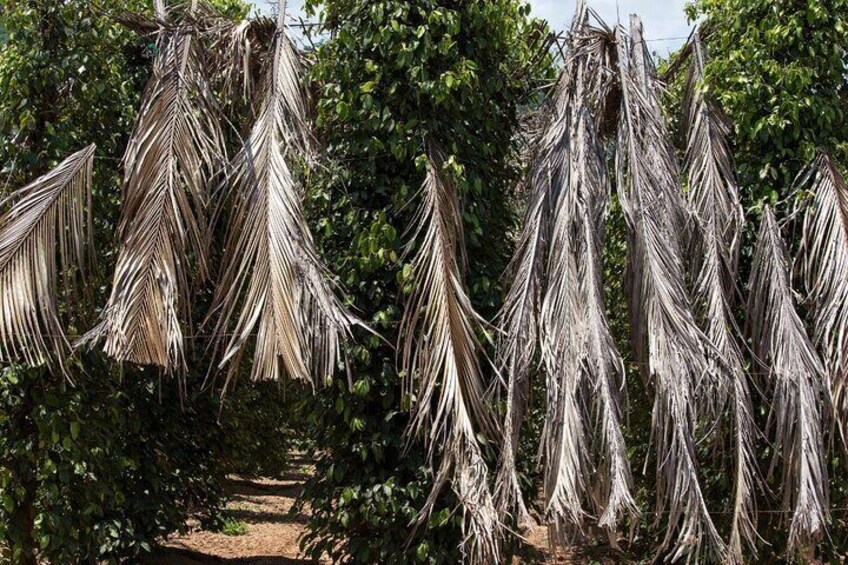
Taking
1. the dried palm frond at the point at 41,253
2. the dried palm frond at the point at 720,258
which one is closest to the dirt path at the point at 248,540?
the dried palm frond at the point at 41,253

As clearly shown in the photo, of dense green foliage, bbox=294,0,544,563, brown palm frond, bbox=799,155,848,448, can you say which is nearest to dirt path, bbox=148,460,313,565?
dense green foliage, bbox=294,0,544,563

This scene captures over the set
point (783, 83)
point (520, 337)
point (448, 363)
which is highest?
point (783, 83)

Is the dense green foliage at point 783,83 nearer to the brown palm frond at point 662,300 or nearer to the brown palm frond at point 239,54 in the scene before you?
the brown palm frond at point 662,300

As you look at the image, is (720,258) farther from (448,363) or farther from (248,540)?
(248,540)

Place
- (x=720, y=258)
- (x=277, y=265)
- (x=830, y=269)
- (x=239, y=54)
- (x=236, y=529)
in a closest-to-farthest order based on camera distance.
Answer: (x=277, y=265) < (x=830, y=269) < (x=720, y=258) < (x=239, y=54) < (x=236, y=529)

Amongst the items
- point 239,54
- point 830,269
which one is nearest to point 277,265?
point 239,54

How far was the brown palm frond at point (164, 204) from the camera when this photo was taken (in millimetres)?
4820

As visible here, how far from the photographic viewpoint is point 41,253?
16.3ft

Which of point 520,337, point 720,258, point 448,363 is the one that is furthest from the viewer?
point 720,258

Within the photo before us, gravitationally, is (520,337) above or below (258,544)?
above

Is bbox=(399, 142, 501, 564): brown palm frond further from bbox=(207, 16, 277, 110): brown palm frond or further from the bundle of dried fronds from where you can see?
bbox=(207, 16, 277, 110): brown palm frond

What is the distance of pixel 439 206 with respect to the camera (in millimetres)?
5352

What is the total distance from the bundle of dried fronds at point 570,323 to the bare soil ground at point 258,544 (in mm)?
1074

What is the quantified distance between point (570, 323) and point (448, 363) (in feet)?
2.47
